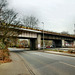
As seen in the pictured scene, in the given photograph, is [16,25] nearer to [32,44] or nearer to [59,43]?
[32,44]

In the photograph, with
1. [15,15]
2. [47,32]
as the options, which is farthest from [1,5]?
[47,32]

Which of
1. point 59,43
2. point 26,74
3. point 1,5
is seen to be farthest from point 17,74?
point 59,43

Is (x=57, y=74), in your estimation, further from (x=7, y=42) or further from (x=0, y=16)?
(x=7, y=42)

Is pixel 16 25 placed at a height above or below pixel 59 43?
above

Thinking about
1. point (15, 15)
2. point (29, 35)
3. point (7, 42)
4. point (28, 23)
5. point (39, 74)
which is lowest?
point (39, 74)

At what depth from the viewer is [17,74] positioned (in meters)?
6.12

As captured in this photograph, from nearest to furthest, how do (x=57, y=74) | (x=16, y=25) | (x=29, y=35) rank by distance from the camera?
(x=57, y=74) < (x=16, y=25) < (x=29, y=35)

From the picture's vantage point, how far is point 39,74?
6270 millimetres

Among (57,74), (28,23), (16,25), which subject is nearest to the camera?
(57,74)

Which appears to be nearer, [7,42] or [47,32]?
[7,42]

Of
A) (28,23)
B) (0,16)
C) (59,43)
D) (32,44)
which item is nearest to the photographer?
(0,16)

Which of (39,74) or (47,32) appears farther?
(47,32)

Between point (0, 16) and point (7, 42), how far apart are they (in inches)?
235

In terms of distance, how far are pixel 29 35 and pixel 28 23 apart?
62.9ft
